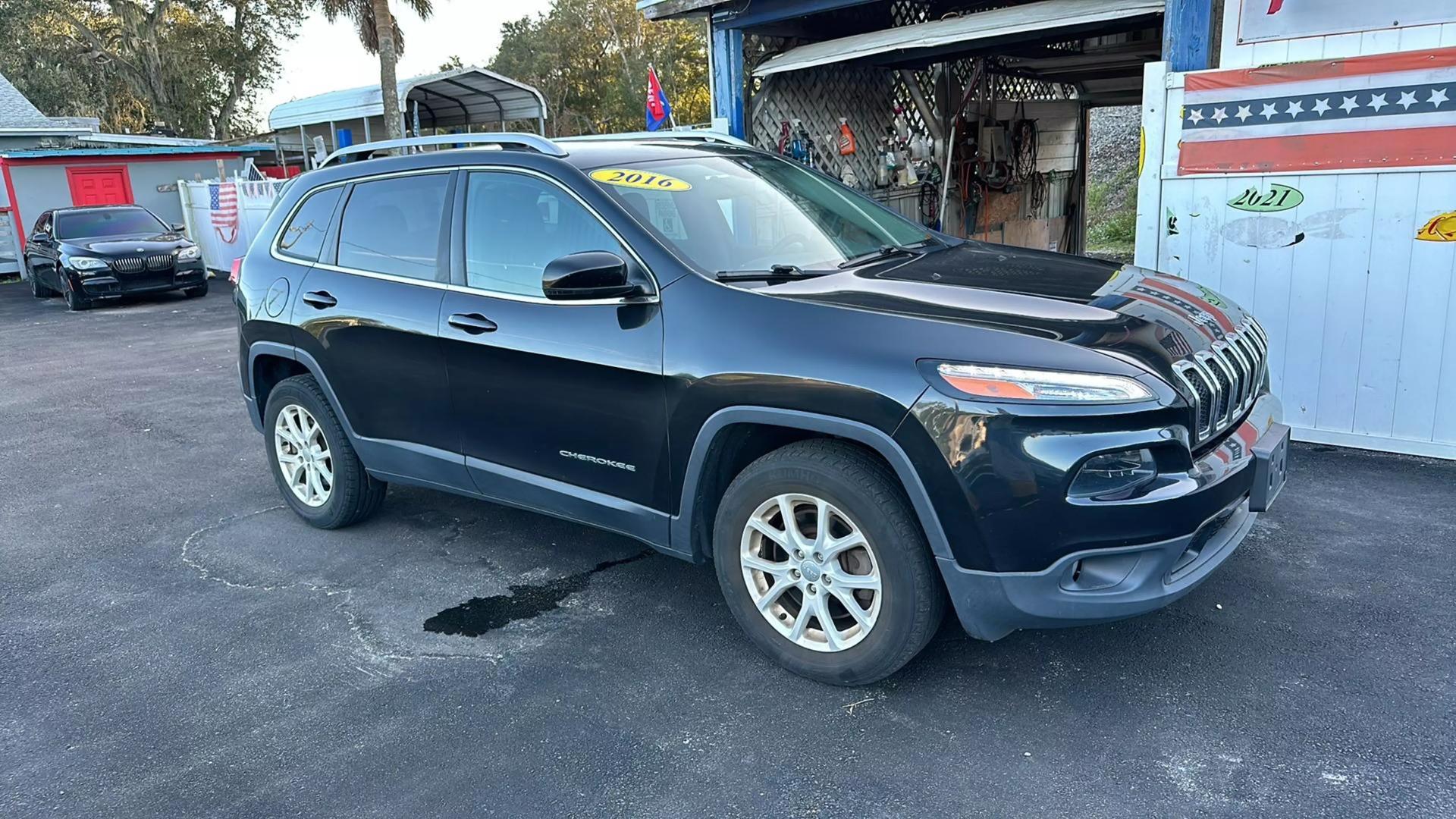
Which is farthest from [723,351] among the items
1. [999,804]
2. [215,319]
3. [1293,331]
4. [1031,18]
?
[215,319]

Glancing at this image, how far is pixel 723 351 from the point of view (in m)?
3.18

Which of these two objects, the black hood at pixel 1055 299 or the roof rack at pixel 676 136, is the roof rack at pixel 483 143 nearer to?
the roof rack at pixel 676 136

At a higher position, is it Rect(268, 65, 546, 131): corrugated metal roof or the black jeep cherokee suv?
Rect(268, 65, 546, 131): corrugated metal roof

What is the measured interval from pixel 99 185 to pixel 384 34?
8.17m

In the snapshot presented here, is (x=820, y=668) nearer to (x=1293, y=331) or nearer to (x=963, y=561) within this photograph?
(x=963, y=561)

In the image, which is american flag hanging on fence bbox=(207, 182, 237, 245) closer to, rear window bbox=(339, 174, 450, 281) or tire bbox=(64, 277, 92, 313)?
tire bbox=(64, 277, 92, 313)

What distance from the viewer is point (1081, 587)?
111 inches

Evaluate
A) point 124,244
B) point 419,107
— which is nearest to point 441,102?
point 419,107

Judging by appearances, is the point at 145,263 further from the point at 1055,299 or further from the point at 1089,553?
the point at 1089,553

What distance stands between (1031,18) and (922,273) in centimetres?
418

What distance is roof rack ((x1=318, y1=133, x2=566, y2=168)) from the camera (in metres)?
3.87

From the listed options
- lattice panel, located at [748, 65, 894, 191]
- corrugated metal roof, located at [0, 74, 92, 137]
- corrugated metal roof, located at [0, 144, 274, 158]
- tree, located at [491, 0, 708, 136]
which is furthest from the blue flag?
tree, located at [491, 0, 708, 136]

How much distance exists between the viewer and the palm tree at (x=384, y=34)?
671 inches

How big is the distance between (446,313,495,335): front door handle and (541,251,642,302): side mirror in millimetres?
508
